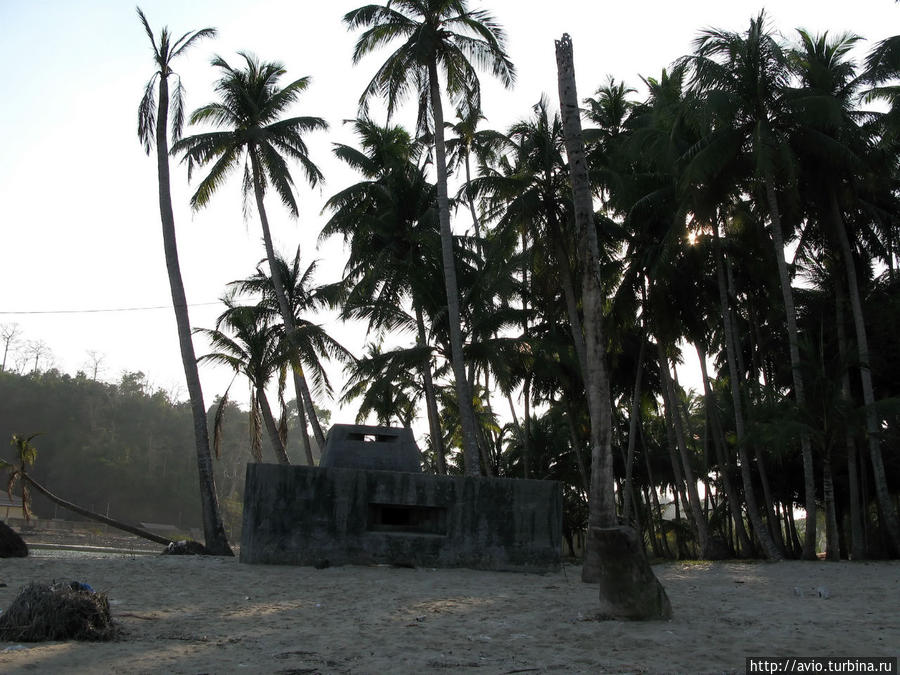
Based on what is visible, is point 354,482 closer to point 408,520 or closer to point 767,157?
point 408,520

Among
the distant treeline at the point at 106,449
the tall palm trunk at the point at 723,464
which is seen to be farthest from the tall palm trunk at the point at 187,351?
the distant treeline at the point at 106,449

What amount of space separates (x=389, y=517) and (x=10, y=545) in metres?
6.46

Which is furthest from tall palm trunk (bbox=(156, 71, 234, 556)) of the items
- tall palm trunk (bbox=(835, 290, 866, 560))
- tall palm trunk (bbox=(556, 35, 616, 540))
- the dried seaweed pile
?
tall palm trunk (bbox=(835, 290, 866, 560))

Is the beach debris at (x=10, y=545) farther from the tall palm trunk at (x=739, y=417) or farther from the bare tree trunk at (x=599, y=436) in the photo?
the tall palm trunk at (x=739, y=417)

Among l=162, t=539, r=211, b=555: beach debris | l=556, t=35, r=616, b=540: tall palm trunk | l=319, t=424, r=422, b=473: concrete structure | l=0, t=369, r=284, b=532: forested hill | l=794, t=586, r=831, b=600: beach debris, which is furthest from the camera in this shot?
l=0, t=369, r=284, b=532: forested hill

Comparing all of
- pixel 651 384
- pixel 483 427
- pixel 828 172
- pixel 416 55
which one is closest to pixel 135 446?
pixel 483 427

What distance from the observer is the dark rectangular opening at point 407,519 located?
46.6ft

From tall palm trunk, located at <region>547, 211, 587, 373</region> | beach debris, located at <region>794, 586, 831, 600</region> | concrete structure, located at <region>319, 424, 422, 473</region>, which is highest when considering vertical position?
tall palm trunk, located at <region>547, 211, 587, 373</region>

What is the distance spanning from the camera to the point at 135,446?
57875 mm

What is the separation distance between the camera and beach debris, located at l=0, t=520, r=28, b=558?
13.7m

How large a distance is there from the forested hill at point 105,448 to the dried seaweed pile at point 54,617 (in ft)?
164

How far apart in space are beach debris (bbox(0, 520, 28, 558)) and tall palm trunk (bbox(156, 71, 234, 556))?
3838 millimetres

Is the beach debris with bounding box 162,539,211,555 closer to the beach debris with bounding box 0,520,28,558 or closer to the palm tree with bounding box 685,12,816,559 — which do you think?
the beach debris with bounding box 0,520,28,558

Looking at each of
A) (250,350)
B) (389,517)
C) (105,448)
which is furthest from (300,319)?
(105,448)
